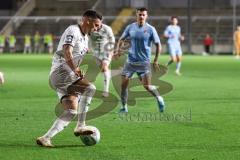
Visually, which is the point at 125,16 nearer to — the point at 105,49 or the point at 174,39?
the point at 174,39

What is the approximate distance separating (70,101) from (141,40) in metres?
4.25

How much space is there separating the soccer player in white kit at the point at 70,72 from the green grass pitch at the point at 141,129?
300 millimetres

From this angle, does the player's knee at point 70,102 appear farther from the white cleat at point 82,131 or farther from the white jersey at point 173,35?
the white jersey at point 173,35

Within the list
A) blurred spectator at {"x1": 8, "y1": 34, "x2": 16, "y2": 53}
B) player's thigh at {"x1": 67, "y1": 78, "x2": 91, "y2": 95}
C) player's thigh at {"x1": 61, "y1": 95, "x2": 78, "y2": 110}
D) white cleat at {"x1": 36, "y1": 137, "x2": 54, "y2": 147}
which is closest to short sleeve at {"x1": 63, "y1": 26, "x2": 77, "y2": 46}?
player's thigh at {"x1": 67, "y1": 78, "x2": 91, "y2": 95}

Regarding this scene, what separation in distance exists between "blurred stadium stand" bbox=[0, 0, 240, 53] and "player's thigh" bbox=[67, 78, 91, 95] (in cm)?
4492

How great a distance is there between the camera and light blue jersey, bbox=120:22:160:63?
13.1 meters

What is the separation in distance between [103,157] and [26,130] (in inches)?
107

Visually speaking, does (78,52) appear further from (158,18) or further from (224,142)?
(158,18)

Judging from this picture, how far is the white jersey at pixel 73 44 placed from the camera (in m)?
8.88

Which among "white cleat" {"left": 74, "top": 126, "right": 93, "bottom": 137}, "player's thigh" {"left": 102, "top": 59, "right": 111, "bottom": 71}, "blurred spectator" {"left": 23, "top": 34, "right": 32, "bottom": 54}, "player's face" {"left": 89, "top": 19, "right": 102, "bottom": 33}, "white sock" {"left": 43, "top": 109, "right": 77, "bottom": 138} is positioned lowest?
"blurred spectator" {"left": 23, "top": 34, "right": 32, "bottom": 54}

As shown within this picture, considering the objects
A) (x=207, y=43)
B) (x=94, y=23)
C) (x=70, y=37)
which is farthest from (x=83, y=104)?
(x=207, y=43)

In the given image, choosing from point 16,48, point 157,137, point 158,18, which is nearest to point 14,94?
point 157,137

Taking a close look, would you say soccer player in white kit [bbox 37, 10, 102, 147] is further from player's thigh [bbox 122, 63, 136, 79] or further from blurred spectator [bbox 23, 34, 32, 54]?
blurred spectator [bbox 23, 34, 32, 54]

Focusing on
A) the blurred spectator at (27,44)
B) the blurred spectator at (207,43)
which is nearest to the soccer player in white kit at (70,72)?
→ the blurred spectator at (207,43)
